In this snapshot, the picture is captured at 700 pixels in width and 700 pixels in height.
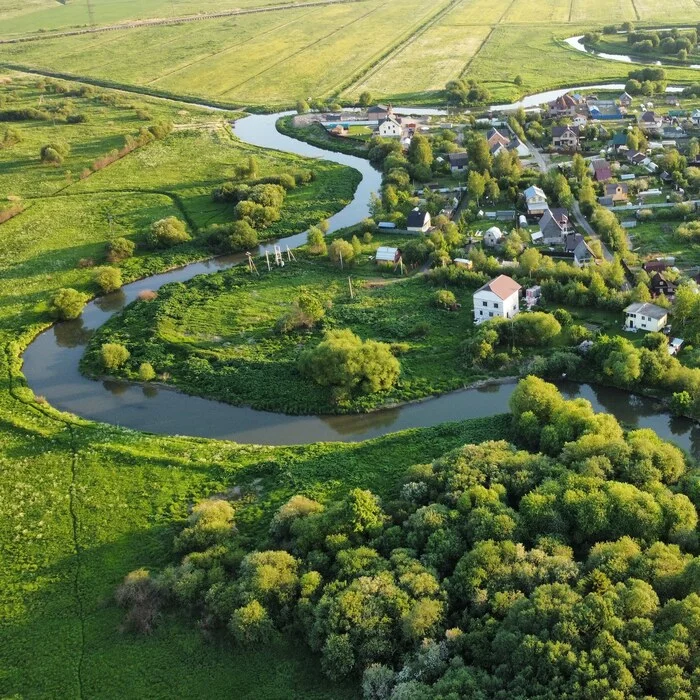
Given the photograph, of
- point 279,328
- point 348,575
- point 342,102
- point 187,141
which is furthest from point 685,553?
point 342,102

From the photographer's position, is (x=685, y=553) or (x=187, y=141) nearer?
(x=685, y=553)

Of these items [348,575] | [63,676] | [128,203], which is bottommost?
[63,676]

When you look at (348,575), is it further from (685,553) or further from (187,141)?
(187,141)

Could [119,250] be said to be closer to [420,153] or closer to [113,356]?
[113,356]

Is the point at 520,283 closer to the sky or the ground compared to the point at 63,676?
closer to the sky

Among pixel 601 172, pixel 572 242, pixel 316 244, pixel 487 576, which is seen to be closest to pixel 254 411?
pixel 487 576

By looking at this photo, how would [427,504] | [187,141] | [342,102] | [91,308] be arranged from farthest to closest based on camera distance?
1. [342,102]
2. [187,141]
3. [91,308]
4. [427,504]

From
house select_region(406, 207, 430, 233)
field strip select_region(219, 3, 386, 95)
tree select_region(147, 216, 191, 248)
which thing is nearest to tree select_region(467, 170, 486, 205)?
house select_region(406, 207, 430, 233)
